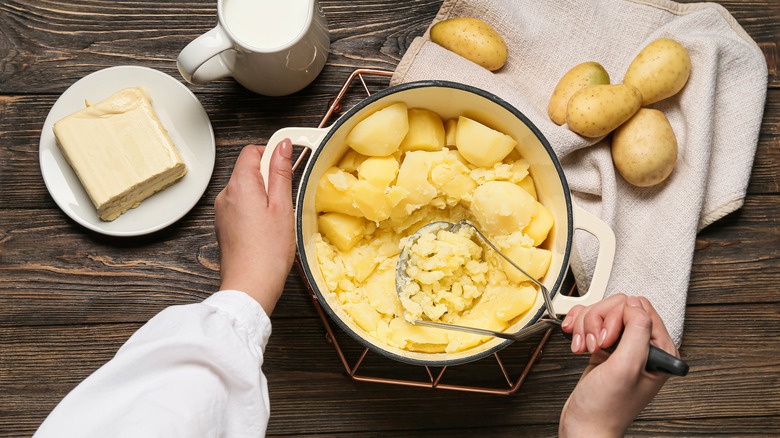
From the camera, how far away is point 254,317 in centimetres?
80

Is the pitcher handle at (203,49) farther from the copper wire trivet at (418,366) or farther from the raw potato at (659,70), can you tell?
the raw potato at (659,70)

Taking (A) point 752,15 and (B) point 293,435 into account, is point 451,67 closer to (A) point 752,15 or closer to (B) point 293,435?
(A) point 752,15

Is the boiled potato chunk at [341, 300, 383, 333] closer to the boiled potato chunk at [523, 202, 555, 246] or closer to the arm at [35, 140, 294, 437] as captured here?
the arm at [35, 140, 294, 437]

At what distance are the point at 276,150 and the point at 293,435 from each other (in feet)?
1.66

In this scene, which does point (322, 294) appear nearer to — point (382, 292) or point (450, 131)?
point (382, 292)

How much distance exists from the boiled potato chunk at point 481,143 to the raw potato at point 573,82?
0.14 meters

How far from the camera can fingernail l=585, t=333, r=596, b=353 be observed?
726mm

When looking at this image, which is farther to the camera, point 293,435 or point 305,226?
point 293,435

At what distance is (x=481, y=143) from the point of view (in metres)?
0.87

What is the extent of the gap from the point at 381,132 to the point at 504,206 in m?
0.19

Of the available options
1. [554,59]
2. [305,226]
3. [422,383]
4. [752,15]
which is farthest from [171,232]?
[752,15]

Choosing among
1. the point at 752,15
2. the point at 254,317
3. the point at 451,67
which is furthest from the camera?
the point at 752,15

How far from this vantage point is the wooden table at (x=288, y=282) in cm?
104

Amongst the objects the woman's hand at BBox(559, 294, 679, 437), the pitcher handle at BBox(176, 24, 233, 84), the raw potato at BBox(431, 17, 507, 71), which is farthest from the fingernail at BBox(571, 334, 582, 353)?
the pitcher handle at BBox(176, 24, 233, 84)
